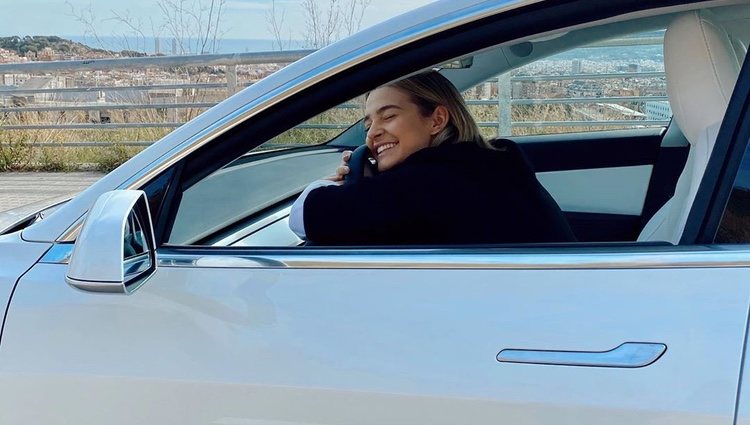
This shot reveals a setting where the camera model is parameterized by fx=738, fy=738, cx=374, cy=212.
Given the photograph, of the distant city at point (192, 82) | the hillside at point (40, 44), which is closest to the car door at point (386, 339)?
the distant city at point (192, 82)

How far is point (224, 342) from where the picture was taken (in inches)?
58.6

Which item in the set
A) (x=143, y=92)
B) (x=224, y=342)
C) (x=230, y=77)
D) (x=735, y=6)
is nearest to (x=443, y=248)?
(x=224, y=342)

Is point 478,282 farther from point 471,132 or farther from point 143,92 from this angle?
point 143,92

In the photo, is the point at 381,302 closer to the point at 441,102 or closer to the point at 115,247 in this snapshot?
the point at 115,247

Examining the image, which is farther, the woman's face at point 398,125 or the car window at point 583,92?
the car window at point 583,92

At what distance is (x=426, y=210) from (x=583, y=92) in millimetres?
1956

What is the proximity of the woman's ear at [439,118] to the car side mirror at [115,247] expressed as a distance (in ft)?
2.93

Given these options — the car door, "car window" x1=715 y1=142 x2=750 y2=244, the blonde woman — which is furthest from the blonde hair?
"car window" x1=715 y1=142 x2=750 y2=244

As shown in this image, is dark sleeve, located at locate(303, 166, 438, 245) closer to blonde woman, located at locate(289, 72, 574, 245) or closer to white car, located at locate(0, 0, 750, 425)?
blonde woman, located at locate(289, 72, 574, 245)

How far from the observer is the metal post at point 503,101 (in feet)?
10.4

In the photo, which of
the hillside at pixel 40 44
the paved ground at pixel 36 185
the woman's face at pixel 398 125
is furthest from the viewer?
the hillside at pixel 40 44

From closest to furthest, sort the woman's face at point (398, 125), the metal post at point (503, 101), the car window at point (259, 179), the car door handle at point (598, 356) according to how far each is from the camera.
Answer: the car door handle at point (598, 356) < the car window at point (259, 179) < the woman's face at point (398, 125) < the metal post at point (503, 101)

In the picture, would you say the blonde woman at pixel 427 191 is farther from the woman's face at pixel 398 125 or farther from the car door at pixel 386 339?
the car door at pixel 386 339

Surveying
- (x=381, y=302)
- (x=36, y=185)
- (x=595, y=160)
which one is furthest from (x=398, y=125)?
(x=36, y=185)
